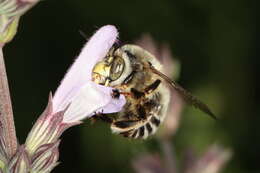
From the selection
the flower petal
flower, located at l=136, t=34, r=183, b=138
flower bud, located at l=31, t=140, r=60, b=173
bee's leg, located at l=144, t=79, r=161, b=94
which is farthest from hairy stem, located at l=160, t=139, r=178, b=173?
flower bud, located at l=31, t=140, r=60, b=173

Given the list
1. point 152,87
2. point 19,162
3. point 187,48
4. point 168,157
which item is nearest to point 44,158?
point 19,162

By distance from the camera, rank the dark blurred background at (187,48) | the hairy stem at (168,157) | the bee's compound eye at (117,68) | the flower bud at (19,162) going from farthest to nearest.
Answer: the dark blurred background at (187,48), the hairy stem at (168,157), the bee's compound eye at (117,68), the flower bud at (19,162)

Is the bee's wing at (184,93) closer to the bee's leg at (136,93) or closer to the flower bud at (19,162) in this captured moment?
the bee's leg at (136,93)

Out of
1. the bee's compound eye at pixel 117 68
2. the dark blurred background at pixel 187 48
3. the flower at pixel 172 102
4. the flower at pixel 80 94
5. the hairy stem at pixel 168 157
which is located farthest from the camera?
the dark blurred background at pixel 187 48

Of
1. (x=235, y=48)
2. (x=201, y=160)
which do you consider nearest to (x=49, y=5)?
(x=235, y=48)

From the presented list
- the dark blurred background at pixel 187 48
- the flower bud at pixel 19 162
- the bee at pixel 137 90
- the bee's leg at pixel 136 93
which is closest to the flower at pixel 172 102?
the dark blurred background at pixel 187 48

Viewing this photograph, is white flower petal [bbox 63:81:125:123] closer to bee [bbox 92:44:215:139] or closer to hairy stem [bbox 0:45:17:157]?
bee [bbox 92:44:215:139]
